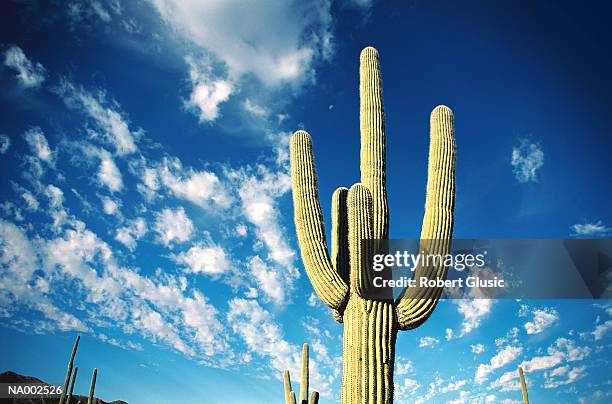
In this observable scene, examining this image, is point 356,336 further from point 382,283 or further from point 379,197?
point 379,197

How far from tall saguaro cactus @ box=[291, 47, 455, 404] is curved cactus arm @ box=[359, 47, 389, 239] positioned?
0.02 metres

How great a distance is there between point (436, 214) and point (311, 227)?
2.08 m

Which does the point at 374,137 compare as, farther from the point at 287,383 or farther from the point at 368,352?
the point at 287,383

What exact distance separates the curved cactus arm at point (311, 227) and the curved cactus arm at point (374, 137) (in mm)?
900

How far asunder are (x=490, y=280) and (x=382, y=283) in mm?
2669

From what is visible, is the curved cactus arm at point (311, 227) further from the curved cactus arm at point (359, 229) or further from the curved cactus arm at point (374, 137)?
the curved cactus arm at point (374, 137)

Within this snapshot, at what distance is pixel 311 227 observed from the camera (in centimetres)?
808

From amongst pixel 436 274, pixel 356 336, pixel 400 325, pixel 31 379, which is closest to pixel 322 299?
pixel 356 336

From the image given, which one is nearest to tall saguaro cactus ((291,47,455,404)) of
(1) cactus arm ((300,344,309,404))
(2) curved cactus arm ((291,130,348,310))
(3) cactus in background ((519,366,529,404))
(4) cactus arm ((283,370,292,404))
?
(2) curved cactus arm ((291,130,348,310))

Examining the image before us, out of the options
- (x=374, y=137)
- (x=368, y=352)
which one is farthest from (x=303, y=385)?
(x=374, y=137)

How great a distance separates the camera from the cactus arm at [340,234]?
26.2ft

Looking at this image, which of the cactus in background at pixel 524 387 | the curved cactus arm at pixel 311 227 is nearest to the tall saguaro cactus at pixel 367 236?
the curved cactus arm at pixel 311 227

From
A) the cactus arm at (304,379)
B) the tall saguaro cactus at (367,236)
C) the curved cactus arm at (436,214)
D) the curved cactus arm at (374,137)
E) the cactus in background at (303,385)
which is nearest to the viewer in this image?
the cactus in background at (303,385)

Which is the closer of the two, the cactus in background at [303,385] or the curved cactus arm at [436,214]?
the cactus in background at [303,385]
